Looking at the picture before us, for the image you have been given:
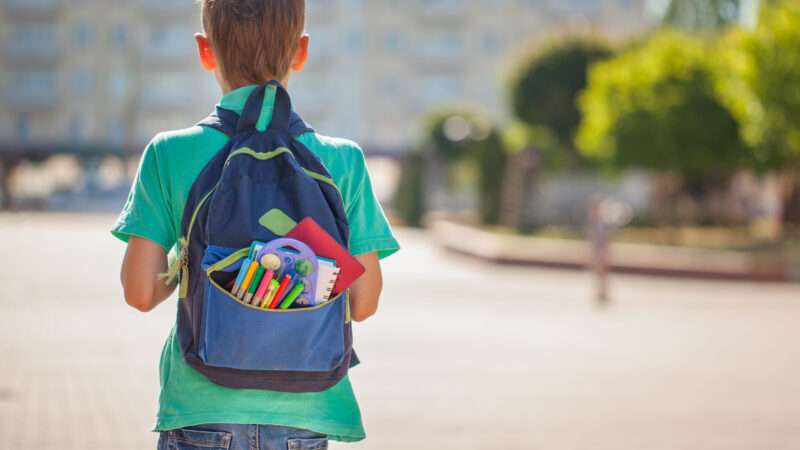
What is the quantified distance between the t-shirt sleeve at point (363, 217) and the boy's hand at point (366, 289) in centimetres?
3

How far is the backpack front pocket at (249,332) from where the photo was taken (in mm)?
2121

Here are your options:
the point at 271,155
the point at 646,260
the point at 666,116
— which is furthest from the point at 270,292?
the point at 666,116

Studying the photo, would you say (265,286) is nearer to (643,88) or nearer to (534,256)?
(534,256)

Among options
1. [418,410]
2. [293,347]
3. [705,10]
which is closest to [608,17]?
[705,10]

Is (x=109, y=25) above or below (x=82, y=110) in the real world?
above

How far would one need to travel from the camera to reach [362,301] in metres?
2.35

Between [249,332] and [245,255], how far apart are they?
0.42 feet

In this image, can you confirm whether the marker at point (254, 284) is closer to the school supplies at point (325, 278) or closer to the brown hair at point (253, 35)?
the school supplies at point (325, 278)

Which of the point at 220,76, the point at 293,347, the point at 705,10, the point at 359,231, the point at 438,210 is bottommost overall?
the point at 438,210

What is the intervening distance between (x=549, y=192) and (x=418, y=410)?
140 ft

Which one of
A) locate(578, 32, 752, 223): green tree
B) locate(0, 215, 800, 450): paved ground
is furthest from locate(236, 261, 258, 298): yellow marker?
locate(578, 32, 752, 223): green tree

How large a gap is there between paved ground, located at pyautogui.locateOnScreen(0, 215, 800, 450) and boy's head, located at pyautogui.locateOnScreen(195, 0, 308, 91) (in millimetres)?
4074

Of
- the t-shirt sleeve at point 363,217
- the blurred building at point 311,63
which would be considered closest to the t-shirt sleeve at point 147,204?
the t-shirt sleeve at point 363,217

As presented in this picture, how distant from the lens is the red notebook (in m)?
2.13
